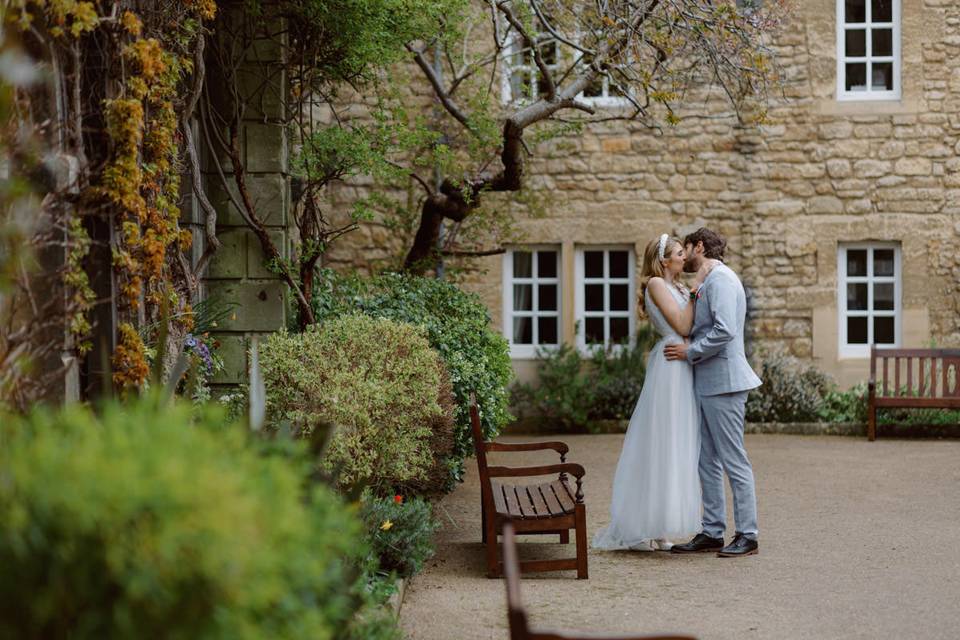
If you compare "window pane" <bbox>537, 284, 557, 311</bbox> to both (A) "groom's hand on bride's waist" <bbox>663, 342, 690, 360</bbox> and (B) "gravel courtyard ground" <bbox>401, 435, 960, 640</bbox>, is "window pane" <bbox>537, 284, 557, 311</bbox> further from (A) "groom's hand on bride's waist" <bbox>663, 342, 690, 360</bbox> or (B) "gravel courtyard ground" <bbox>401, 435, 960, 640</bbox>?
(A) "groom's hand on bride's waist" <bbox>663, 342, 690, 360</bbox>

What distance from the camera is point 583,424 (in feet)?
42.1

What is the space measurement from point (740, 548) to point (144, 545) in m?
5.25

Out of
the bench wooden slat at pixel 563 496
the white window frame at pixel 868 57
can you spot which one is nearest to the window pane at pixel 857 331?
the white window frame at pixel 868 57

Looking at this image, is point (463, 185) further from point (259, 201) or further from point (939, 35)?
point (939, 35)

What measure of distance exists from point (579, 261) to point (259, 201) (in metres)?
6.49

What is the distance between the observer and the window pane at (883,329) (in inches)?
542

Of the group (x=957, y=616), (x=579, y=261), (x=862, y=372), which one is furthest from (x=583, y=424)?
(x=957, y=616)

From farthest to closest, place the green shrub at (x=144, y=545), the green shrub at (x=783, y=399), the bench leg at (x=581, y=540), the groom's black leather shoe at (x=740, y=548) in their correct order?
the green shrub at (x=783, y=399) < the groom's black leather shoe at (x=740, y=548) < the bench leg at (x=581, y=540) < the green shrub at (x=144, y=545)

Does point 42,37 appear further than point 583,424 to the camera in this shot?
No

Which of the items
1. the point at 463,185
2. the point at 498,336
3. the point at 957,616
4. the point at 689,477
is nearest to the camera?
the point at 957,616

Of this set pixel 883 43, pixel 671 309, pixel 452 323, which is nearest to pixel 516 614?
pixel 671 309

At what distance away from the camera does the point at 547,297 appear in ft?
45.8

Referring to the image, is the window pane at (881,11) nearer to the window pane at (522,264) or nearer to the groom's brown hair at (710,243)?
the window pane at (522,264)

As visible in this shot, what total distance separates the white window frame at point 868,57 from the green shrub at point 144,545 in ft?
40.8
